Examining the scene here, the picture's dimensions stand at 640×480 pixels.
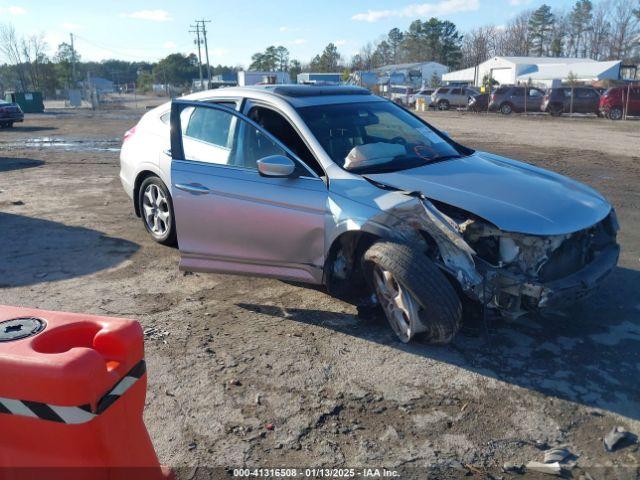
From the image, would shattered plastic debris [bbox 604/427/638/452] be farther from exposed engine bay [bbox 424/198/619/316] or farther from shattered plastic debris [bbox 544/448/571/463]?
exposed engine bay [bbox 424/198/619/316]

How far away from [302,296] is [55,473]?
2939 millimetres

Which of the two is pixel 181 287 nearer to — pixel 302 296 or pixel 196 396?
pixel 302 296

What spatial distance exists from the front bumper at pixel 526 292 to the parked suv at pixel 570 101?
1156 inches

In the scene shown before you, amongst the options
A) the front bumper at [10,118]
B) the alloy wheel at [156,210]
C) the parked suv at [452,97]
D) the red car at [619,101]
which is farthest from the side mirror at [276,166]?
the parked suv at [452,97]

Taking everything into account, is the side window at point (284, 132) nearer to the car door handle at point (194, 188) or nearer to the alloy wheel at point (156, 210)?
the car door handle at point (194, 188)

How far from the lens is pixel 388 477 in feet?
8.76

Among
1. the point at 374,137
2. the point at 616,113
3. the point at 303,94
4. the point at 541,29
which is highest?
the point at 541,29

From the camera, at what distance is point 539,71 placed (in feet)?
212

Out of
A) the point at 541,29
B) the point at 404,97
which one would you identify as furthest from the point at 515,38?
the point at 404,97

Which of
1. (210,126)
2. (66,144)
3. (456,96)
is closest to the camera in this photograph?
(210,126)

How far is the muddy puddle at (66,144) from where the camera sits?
16.8m

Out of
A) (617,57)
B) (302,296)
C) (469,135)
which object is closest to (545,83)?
(617,57)

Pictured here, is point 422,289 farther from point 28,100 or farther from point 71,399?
point 28,100

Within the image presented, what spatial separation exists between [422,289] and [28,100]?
46.3m
